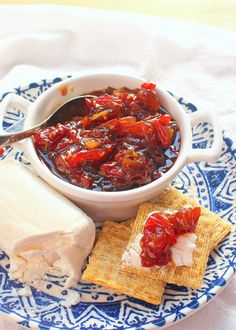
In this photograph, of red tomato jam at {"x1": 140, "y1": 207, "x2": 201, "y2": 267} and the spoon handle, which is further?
the spoon handle

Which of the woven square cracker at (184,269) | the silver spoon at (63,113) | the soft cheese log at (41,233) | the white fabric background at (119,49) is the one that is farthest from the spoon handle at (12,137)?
the white fabric background at (119,49)

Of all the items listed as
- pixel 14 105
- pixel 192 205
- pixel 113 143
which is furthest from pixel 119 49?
pixel 192 205

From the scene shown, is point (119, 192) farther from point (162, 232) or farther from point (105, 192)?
point (162, 232)

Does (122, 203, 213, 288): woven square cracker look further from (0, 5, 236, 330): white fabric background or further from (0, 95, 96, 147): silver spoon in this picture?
(0, 5, 236, 330): white fabric background

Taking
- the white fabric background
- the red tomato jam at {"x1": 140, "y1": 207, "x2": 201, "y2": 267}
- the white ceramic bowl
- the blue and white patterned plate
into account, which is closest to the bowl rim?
the white ceramic bowl

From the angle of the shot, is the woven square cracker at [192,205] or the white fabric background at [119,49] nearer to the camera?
the woven square cracker at [192,205]

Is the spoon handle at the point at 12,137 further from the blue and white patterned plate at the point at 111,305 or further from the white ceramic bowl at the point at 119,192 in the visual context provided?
the blue and white patterned plate at the point at 111,305
